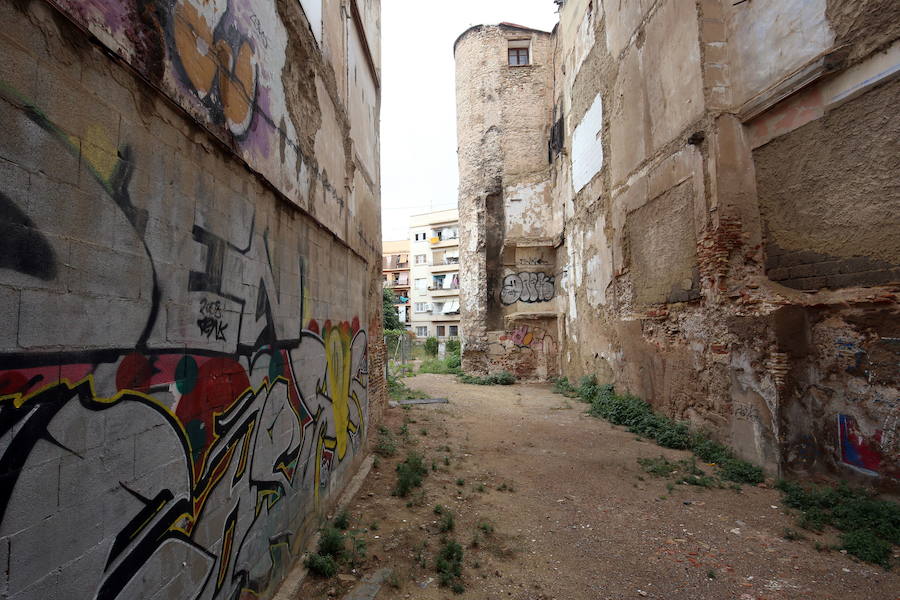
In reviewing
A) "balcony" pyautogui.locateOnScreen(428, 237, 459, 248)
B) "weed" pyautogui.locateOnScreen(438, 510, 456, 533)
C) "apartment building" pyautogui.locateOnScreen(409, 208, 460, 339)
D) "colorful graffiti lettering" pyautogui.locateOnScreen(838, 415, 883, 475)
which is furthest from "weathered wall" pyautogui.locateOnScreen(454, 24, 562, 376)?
"balcony" pyautogui.locateOnScreen(428, 237, 459, 248)

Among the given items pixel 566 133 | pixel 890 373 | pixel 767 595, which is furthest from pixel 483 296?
pixel 767 595

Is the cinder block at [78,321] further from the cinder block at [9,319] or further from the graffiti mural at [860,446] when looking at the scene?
the graffiti mural at [860,446]

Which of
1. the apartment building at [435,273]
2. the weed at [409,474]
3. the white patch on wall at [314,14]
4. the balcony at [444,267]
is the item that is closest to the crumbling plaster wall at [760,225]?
the weed at [409,474]

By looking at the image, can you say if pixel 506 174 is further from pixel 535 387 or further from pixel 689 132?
pixel 689 132

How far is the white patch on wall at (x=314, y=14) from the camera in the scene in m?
4.21

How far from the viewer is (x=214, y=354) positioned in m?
2.36

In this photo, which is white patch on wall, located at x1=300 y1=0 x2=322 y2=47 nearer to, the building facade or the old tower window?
the building facade

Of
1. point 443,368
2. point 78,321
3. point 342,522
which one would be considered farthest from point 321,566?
point 443,368

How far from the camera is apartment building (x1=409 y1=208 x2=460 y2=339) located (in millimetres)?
41125

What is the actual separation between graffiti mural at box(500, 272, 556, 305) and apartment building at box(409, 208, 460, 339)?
2274 centimetres

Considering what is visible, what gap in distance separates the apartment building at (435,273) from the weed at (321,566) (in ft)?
119

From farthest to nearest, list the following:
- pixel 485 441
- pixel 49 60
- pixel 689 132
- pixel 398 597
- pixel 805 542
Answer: pixel 485 441, pixel 689 132, pixel 805 542, pixel 398 597, pixel 49 60

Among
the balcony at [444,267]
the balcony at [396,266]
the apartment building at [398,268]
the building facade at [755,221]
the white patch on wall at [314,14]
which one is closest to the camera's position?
the white patch on wall at [314,14]

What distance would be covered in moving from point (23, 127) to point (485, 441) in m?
7.63
